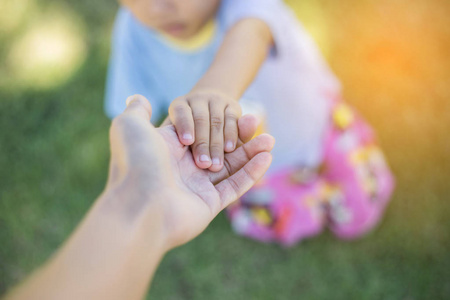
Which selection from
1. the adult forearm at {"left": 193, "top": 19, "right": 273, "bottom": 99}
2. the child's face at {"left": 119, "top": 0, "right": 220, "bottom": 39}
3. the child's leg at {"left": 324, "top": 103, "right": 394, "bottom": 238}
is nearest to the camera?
the adult forearm at {"left": 193, "top": 19, "right": 273, "bottom": 99}

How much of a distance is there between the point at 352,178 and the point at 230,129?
2.89ft

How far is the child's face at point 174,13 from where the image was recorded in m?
1.02

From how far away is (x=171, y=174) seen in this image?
2.26ft

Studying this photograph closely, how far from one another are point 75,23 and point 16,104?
536 mm

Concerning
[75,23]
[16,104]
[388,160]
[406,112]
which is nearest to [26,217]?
[16,104]

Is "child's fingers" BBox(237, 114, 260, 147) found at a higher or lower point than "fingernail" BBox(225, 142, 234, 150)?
higher

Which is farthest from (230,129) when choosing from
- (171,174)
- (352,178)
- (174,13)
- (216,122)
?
(352,178)

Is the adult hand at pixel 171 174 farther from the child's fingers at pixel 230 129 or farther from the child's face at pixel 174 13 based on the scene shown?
the child's face at pixel 174 13

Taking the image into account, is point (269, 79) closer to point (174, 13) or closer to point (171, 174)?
point (174, 13)

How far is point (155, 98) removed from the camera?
Result: 5.06ft

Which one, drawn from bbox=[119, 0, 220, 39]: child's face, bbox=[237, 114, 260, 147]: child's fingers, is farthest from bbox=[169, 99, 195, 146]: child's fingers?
bbox=[119, 0, 220, 39]: child's face

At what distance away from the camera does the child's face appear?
102 centimetres

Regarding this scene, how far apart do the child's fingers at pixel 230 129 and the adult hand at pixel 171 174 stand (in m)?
0.02

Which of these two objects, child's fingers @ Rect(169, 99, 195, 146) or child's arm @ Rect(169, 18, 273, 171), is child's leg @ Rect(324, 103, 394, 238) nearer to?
child's arm @ Rect(169, 18, 273, 171)
